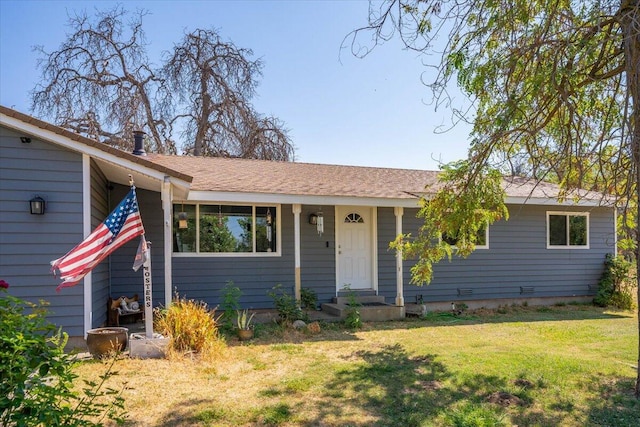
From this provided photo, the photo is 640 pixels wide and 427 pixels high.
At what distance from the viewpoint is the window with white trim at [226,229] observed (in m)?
8.88

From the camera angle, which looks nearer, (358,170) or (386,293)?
(386,293)

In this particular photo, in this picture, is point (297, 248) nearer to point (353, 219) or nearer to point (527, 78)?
point (353, 219)

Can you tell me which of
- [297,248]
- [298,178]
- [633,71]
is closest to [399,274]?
[297,248]

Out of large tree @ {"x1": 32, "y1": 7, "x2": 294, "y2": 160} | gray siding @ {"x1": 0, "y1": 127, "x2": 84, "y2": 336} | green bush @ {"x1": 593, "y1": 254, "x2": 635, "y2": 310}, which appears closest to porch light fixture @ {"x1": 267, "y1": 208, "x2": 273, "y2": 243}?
gray siding @ {"x1": 0, "y1": 127, "x2": 84, "y2": 336}

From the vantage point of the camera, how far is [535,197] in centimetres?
1047

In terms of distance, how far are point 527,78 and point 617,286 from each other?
8318mm

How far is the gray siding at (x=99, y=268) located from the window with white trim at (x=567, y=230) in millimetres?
9788

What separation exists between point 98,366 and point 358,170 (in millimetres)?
7937

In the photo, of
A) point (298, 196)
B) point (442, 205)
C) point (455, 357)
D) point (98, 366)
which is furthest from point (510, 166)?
point (98, 366)

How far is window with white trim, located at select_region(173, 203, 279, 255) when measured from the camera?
888cm

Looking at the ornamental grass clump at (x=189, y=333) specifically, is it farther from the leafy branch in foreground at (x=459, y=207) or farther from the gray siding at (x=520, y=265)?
the gray siding at (x=520, y=265)

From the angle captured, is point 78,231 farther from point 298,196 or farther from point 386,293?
point 386,293

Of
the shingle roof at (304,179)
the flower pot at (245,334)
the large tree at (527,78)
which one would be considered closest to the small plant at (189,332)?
the flower pot at (245,334)

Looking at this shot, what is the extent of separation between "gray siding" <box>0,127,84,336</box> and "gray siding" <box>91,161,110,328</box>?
39 centimetres
